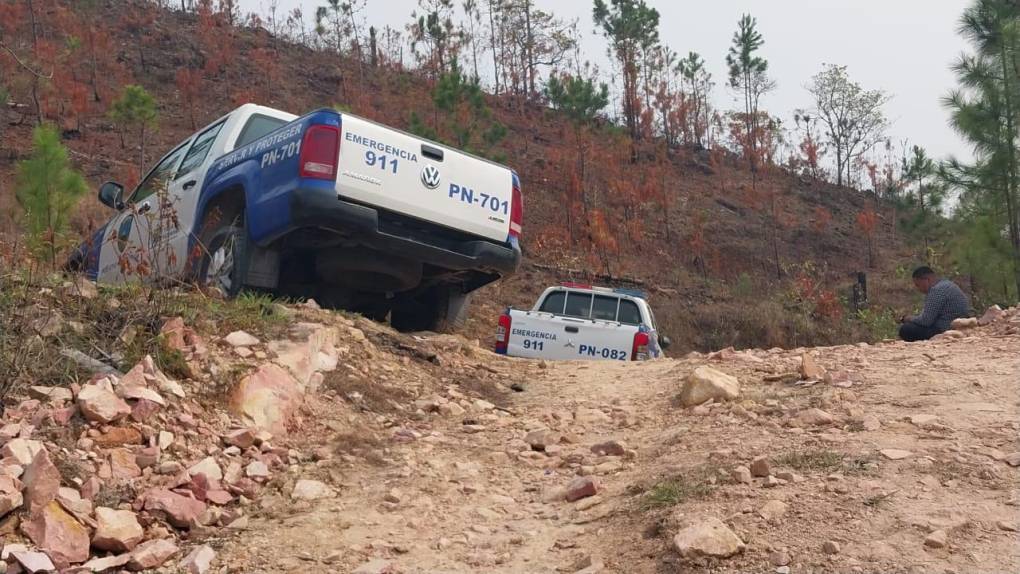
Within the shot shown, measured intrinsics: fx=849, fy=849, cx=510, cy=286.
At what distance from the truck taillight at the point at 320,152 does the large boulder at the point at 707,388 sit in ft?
9.68

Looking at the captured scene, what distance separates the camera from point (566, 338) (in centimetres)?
923

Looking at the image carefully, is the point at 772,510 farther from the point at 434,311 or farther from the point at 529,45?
the point at 529,45

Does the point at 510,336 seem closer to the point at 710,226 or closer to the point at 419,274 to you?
the point at 419,274

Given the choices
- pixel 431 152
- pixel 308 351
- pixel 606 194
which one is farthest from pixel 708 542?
pixel 606 194

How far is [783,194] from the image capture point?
131ft

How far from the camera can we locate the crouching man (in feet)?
27.3

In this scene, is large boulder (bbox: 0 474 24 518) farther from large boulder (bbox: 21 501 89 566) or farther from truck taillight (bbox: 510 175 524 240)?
truck taillight (bbox: 510 175 524 240)

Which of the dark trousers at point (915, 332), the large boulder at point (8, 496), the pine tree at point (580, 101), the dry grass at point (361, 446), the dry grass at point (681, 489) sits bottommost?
the large boulder at point (8, 496)

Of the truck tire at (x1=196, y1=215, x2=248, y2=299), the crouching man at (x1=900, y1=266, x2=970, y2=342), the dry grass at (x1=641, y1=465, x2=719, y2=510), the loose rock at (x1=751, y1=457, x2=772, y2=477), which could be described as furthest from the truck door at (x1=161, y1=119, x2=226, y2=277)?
the crouching man at (x1=900, y1=266, x2=970, y2=342)

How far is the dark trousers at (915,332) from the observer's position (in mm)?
8547

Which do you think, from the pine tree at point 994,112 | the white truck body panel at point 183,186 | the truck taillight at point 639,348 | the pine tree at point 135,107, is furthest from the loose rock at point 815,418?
the pine tree at point 135,107

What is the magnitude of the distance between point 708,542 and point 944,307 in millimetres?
6414

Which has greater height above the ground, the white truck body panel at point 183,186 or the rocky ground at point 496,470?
the white truck body panel at point 183,186

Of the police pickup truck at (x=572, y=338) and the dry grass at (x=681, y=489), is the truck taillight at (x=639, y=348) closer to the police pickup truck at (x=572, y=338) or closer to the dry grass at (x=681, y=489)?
the police pickup truck at (x=572, y=338)
